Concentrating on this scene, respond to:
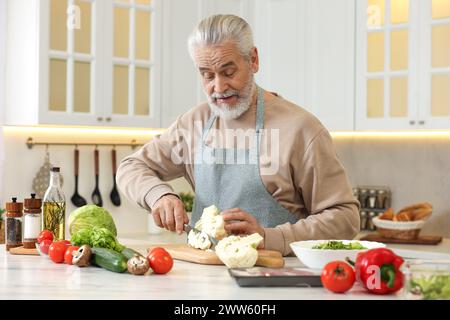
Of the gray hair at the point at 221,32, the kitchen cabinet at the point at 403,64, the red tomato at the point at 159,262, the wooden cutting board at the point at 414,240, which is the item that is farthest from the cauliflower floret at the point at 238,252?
the kitchen cabinet at the point at 403,64

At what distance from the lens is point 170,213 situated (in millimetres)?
2670

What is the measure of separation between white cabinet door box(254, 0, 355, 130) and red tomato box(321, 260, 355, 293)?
3.03 m

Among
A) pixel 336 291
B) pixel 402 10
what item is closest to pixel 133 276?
pixel 336 291

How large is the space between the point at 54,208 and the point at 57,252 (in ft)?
1.06

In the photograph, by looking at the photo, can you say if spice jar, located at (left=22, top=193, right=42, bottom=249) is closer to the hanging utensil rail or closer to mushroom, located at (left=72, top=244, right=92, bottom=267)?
mushroom, located at (left=72, top=244, right=92, bottom=267)

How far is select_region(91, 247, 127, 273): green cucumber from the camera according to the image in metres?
2.26

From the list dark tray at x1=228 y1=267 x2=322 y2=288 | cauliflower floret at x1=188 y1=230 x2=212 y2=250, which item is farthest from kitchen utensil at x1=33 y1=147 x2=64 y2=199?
dark tray at x1=228 y1=267 x2=322 y2=288

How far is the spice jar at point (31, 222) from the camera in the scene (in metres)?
2.71

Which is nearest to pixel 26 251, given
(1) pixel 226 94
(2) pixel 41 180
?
(1) pixel 226 94

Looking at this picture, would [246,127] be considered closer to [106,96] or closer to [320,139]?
[320,139]

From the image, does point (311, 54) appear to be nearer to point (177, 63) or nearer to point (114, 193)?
point (177, 63)

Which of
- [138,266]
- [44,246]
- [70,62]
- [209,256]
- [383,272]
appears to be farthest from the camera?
[70,62]
